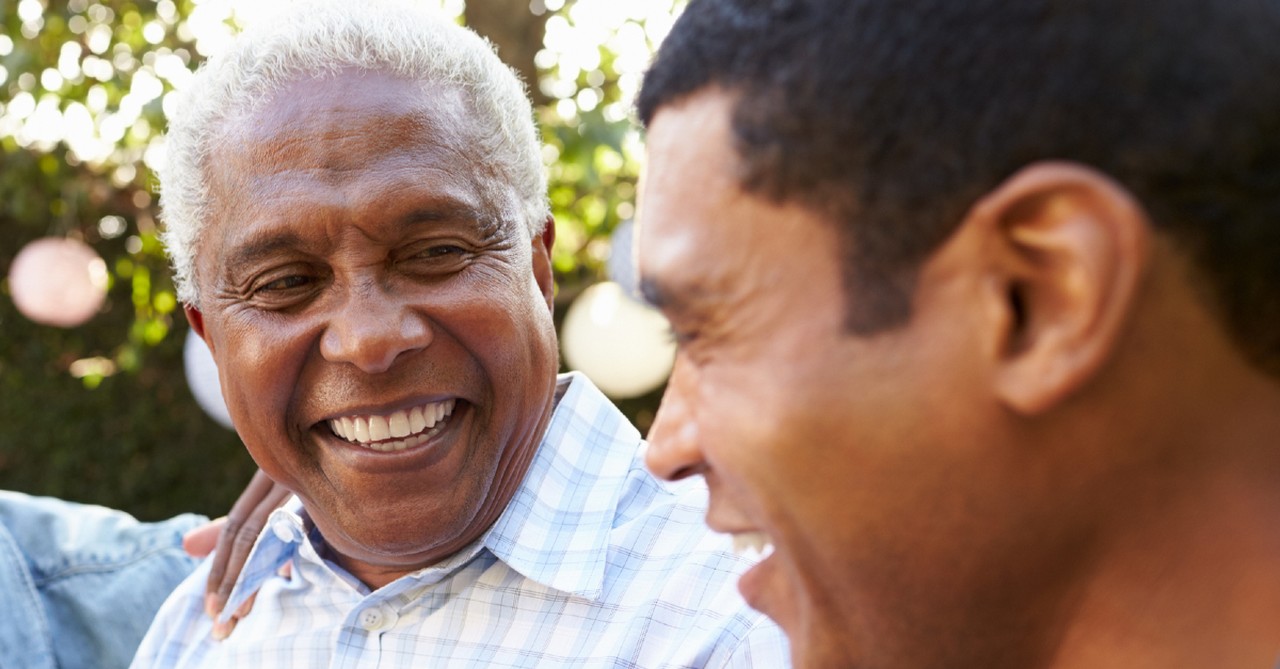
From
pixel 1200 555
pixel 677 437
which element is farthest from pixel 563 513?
pixel 1200 555

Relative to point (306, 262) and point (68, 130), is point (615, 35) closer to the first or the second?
point (68, 130)

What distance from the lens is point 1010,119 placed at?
90 cm

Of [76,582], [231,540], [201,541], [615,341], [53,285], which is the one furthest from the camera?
[53,285]

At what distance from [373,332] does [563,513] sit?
1.75ft

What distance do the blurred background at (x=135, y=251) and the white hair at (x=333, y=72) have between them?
1585 mm

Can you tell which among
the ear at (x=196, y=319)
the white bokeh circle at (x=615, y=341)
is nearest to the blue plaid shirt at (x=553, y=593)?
the ear at (x=196, y=319)

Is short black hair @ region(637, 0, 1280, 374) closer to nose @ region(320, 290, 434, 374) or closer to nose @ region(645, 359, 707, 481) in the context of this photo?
nose @ region(645, 359, 707, 481)

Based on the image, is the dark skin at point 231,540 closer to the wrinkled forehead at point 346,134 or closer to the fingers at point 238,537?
the fingers at point 238,537

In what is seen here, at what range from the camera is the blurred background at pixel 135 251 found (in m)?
5.66

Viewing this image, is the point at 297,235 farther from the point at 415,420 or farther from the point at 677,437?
the point at 677,437

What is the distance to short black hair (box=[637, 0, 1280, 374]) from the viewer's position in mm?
878

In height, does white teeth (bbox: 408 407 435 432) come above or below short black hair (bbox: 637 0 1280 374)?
below

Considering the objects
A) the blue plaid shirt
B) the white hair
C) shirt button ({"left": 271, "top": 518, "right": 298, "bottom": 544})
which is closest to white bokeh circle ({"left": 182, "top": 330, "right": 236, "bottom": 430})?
shirt button ({"left": 271, "top": 518, "right": 298, "bottom": 544})

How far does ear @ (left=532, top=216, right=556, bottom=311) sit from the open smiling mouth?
39cm
